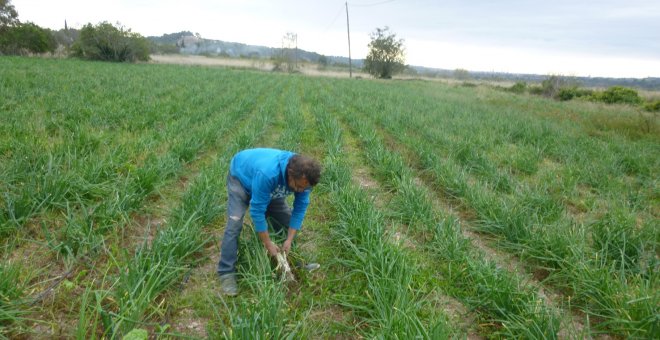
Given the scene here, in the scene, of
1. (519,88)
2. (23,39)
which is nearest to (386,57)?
(519,88)

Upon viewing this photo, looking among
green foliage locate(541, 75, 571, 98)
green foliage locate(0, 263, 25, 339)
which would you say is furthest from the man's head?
green foliage locate(541, 75, 571, 98)

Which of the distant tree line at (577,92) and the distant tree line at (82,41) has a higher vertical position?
the distant tree line at (82,41)

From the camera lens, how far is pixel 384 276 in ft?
8.46

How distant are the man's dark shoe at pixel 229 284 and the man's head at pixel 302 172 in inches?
36.3

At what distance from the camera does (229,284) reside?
2.67 meters

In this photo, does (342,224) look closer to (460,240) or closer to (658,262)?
(460,240)

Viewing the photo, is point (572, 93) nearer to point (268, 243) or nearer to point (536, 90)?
point (536, 90)

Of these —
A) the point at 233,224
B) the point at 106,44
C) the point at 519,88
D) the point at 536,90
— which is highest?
the point at 106,44

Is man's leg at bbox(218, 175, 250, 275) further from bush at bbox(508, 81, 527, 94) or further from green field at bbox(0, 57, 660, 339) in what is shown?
bush at bbox(508, 81, 527, 94)

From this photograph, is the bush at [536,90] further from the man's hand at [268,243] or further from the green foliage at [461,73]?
the green foliage at [461,73]

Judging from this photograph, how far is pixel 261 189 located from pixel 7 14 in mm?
45590

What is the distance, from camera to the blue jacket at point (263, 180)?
2.57 metres

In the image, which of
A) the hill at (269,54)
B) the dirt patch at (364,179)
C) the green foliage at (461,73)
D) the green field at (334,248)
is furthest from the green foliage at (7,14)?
the green foliage at (461,73)

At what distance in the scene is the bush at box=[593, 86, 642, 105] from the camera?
2333cm
